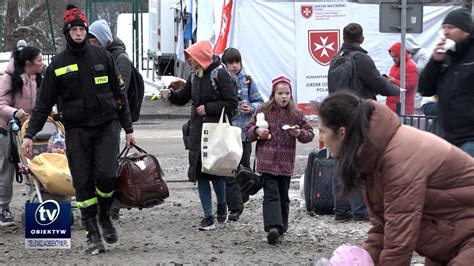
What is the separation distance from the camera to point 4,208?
9.80 metres

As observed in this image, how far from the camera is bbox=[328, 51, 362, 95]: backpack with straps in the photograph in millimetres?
9219

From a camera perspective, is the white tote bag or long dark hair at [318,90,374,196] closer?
long dark hair at [318,90,374,196]

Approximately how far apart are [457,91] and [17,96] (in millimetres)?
4677

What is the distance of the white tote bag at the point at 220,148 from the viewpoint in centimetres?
895

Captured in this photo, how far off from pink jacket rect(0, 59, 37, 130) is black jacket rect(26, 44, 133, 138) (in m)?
1.47

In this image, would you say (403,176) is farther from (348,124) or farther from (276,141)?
(276,141)

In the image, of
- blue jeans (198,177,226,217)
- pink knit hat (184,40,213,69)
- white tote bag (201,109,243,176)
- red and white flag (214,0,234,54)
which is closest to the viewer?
white tote bag (201,109,243,176)

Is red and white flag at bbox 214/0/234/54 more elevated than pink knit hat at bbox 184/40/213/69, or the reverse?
red and white flag at bbox 214/0/234/54

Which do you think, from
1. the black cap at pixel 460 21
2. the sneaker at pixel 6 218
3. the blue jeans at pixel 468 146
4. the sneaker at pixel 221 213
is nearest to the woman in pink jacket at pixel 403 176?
the blue jeans at pixel 468 146

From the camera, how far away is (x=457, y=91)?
640cm

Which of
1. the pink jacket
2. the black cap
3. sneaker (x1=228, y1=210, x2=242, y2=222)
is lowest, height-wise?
sneaker (x1=228, y1=210, x2=242, y2=222)

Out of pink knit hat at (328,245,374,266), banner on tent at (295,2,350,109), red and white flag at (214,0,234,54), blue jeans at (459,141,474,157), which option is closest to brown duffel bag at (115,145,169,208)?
blue jeans at (459,141,474,157)

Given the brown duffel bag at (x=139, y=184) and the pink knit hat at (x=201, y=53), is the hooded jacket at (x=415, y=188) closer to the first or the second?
the brown duffel bag at (x=139, y=184)

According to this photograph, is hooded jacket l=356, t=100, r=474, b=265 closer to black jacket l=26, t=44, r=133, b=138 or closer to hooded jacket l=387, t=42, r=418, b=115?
black jacket l=26, t=44, r=133, b=138
